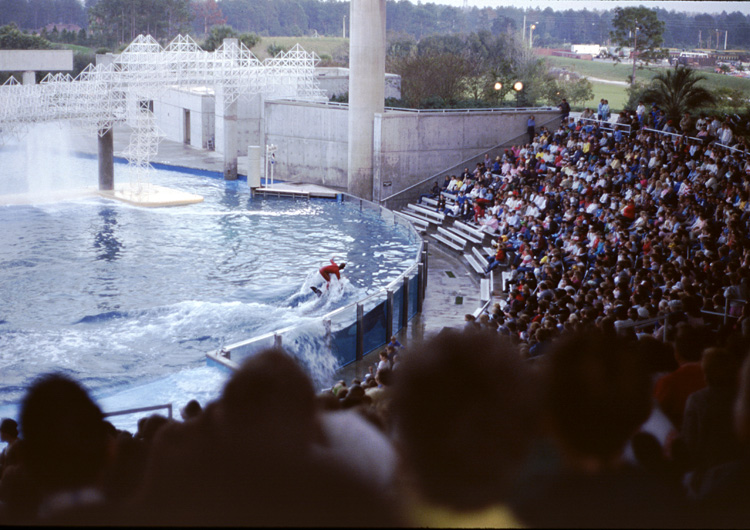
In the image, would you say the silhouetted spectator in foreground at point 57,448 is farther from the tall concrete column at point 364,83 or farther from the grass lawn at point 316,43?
the grass lawn at point 316,43

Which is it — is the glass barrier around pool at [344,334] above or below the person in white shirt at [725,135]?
A: below

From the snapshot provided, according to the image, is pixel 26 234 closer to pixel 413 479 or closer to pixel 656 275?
pixel 656 275

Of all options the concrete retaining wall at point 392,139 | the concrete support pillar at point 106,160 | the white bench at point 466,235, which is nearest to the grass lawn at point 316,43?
the concrete retaining wall at point 392,139

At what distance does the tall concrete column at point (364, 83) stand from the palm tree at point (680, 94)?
8.94m

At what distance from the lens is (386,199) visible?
86.8 ft

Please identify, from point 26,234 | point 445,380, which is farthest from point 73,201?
point 445,380

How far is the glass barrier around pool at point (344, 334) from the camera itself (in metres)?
9.65

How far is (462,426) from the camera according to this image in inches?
71.7

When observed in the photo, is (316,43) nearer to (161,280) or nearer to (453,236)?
(453,236)

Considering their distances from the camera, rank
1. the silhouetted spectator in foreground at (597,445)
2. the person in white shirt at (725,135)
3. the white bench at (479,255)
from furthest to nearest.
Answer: the white bench at (479,255), the person in white shirt at (725,135), the silhouetted spectator in foreground at (597,445)

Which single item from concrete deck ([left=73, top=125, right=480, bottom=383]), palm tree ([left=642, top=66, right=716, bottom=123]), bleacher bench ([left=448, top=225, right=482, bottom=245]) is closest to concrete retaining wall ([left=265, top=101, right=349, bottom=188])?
bleacher bench ([left=448, top=225, right=482, bottom=245])

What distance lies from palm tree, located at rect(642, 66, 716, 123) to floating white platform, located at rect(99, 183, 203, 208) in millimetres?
15526

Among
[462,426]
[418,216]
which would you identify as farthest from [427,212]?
[462,426]

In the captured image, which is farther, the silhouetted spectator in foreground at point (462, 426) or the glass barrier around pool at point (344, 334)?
the glass barrier around pool at point (344, 334)
